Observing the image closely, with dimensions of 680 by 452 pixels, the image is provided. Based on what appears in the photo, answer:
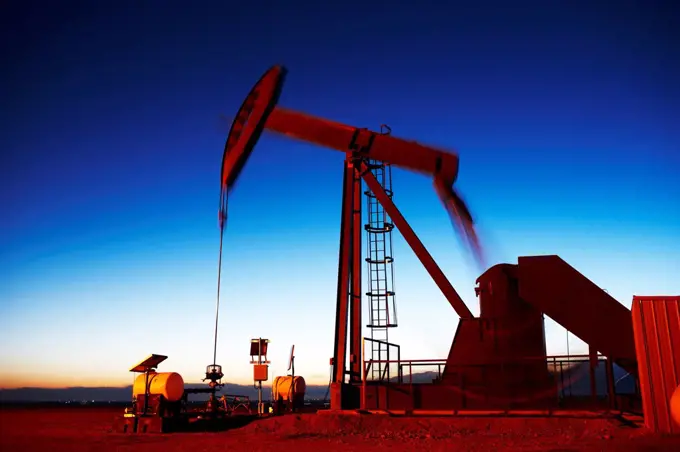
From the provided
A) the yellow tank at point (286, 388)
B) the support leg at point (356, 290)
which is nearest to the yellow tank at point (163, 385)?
the yellow tank at point (286, 388)

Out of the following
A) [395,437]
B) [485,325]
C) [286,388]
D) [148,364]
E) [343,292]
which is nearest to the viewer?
[395,437]

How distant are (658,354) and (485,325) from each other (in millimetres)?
4314

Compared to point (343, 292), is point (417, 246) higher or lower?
higher

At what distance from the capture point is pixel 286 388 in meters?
21.6

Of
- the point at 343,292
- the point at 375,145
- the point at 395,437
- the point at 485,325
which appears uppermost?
the point at 375,145

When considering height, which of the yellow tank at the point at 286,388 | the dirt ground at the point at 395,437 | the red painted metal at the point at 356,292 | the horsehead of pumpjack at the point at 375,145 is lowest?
the dirt ground at the point at 395,437

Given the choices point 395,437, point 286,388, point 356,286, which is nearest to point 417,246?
point 356,286

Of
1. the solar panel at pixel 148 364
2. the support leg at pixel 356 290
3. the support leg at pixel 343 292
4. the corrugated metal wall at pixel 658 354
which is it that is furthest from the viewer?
the solar panel at pixel 148 364

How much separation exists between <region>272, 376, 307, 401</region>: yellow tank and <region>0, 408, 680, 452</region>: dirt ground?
5.47 meters

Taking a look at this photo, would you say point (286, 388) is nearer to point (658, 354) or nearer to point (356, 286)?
point (356, 286)

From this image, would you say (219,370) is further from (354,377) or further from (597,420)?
(597,420)

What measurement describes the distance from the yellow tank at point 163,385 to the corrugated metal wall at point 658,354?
40.4 ft

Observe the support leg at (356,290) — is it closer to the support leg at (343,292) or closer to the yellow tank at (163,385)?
the support leg at (343,292)

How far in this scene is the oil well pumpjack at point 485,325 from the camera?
46.0ft
